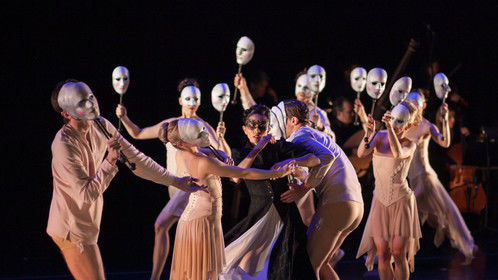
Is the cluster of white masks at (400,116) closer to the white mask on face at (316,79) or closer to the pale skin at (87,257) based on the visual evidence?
the white mask on face at (316,79)

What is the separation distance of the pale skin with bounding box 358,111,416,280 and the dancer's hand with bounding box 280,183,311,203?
102 cm

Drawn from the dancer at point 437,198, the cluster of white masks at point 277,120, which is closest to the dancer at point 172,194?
the cluster of white masks at point 277,120

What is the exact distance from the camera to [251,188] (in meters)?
4.45

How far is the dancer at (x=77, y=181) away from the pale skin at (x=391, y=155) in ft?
7.03

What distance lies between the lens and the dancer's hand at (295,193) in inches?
164

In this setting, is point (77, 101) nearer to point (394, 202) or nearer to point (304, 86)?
point (394, 202)

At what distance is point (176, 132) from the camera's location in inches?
155

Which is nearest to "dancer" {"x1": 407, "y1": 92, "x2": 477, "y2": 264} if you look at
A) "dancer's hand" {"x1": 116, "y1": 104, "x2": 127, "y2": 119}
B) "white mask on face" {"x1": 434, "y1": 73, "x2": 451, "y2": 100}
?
"white mask on face" {"x1": 434, "y1": 73, "x2": 451, "y2": 100}

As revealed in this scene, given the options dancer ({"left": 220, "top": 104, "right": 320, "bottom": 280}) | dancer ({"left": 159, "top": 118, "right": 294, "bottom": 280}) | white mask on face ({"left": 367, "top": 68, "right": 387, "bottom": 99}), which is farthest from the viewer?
white mask on face ({"left": 367, "top": 68, "right": 387, "bottom": 99})

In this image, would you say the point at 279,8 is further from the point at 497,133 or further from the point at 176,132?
the point at 176,132

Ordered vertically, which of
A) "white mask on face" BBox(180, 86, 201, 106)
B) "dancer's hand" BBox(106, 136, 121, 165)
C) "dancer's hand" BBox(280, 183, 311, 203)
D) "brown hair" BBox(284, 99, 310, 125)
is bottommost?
"dancer's hand" BBox(280, 183, 311, 203)

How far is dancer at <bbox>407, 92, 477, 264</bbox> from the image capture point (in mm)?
6301

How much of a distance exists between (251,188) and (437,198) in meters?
2.62

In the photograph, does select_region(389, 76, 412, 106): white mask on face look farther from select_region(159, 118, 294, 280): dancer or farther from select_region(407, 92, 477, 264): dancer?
select_region(159, 118, 294, 280): dancer
